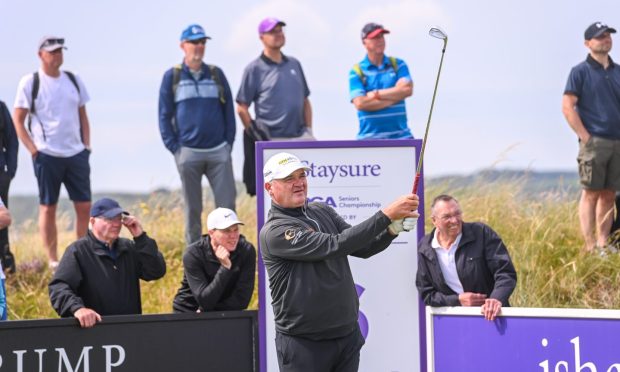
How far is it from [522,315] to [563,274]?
3123 millimetres

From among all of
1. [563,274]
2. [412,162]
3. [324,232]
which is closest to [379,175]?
[412,162]

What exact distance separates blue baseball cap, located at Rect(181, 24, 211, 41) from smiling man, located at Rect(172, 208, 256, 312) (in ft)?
9.06

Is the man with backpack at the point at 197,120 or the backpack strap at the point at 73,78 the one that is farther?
the backpack strap at the point at 73,78

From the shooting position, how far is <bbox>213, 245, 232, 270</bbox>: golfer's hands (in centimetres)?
899

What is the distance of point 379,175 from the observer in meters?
8.77

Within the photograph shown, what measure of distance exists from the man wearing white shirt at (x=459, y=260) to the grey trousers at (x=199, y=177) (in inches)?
120

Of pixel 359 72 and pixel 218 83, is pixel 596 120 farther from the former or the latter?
pixel 218 83

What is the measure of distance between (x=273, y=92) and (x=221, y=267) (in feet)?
9.95

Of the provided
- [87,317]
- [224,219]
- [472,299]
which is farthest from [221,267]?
[472,299]

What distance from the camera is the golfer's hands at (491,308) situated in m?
7.97

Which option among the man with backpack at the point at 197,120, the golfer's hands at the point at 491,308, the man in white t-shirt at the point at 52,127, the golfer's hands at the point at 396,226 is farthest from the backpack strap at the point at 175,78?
the golfer's hands at the point at 396,226

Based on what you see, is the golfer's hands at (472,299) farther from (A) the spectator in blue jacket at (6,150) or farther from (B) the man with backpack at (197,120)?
(A) the spectator in blue jacket at (6,150)

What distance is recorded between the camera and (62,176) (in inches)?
459

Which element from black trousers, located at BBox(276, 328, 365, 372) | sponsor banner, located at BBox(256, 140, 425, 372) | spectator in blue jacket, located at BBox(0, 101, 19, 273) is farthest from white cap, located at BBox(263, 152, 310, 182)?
spectator in blue jacket, located at BBox(0, 101, 19, 273)
